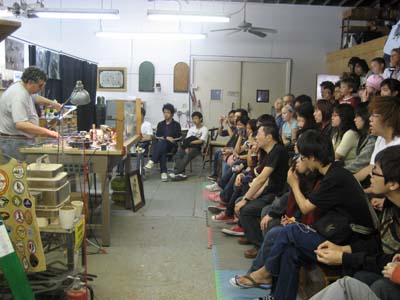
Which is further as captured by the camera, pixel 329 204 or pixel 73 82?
pixel 73 82

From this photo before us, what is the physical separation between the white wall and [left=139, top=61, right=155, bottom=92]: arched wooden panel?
0.10 metres

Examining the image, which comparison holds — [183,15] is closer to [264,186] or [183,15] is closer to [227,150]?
[227,150]

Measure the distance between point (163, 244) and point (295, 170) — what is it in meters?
1.49

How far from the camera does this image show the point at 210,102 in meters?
8.75

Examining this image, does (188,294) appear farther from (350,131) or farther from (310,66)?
(310,66)

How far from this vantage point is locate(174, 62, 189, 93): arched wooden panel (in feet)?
28.3

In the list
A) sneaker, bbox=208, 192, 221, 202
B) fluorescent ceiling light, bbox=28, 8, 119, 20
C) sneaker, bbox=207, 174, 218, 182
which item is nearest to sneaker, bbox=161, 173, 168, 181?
sneaker, bbox=207, 174, 218, 182

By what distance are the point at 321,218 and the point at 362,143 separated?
1281 mm

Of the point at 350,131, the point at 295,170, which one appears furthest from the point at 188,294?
the point at 350,131

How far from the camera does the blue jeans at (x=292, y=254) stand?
227 centimetres

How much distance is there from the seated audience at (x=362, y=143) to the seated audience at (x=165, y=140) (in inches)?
144

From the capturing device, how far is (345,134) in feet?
11.5

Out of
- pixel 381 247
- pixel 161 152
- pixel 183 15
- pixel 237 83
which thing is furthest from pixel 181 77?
pixel 381 247

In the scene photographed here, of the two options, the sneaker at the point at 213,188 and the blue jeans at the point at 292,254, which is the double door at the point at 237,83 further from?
the blue jeans at the point at 292,254
